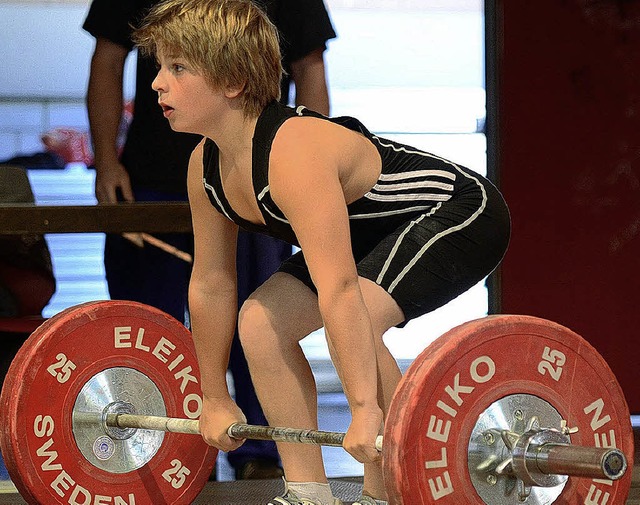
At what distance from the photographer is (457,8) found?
3.54 metres

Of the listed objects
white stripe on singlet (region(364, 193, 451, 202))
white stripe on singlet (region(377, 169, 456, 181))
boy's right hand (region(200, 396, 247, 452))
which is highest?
white stripe on singlet (region(377, 169, 456, 181))

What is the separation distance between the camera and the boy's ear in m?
1.89

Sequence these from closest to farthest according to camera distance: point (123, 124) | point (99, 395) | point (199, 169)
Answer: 1. point (199, 169)
2. point (99, 395)
3. point (123, 124)

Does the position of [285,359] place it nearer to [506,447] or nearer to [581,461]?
[506,447]

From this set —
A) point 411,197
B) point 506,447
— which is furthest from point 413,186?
point 506,447

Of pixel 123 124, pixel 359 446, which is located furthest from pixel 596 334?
pixel 359 446

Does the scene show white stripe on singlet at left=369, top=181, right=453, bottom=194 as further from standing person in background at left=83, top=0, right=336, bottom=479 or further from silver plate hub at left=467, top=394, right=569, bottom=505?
standing person in background at left=83, top=0, right=336, bottom=479

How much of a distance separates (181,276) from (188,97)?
1.24m

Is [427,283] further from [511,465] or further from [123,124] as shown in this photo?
[123,124]

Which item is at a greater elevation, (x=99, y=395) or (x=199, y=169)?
(x=199, y=169)

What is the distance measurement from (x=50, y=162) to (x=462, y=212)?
5.39 feet

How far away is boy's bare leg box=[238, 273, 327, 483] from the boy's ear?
32 cm

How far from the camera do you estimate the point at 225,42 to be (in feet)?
6.17

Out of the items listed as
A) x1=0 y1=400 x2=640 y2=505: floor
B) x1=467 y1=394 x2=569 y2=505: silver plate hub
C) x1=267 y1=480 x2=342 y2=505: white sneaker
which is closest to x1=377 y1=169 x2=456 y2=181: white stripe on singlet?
x1=467 y1=394 x2=569 y2=505: silver plate hub
